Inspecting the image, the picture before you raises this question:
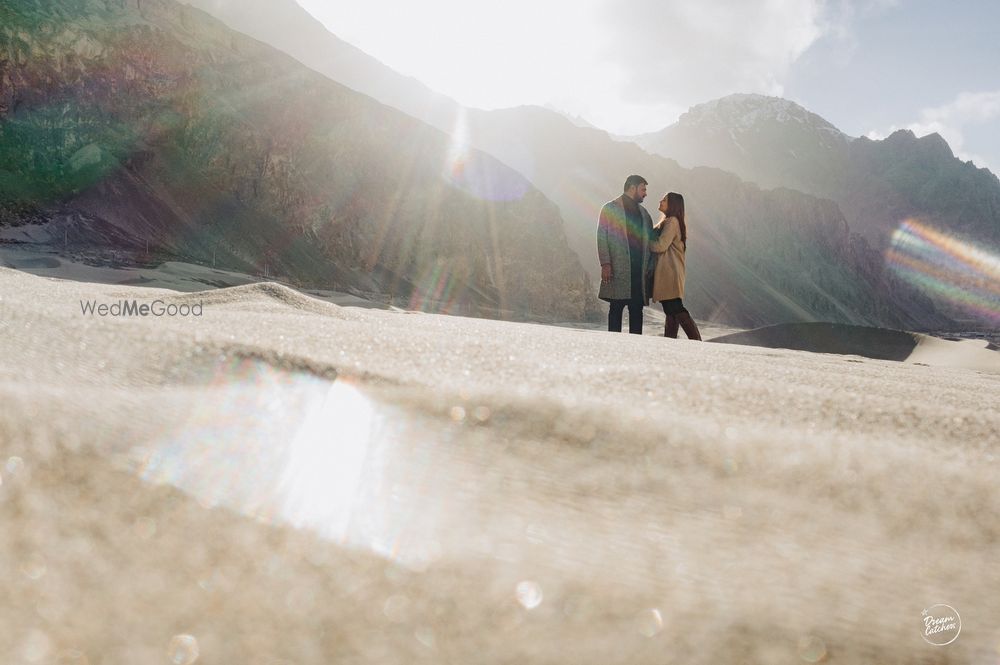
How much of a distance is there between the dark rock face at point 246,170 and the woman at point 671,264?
702 inches

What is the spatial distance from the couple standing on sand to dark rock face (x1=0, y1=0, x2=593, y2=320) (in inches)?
689

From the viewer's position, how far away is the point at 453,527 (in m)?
0.44

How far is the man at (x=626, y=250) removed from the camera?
4.48 meters

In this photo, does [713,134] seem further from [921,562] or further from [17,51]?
[921,562]

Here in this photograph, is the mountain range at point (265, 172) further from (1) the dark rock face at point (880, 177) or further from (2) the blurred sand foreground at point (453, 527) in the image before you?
(1) the dark rock face at point (880, 177)

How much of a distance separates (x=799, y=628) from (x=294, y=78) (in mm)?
25424

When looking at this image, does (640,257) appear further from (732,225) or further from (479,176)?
(732,225)

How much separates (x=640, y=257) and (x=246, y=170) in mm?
20388

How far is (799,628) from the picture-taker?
35 centimetres

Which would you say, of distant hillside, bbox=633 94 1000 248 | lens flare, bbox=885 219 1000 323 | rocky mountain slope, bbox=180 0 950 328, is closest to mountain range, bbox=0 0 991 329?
rocky mountain slope, bbox=180 0 950 328

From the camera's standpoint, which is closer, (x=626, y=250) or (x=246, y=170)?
(x=626, y=250)

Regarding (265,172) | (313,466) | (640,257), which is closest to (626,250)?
(640,257)

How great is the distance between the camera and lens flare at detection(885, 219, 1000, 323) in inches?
2817

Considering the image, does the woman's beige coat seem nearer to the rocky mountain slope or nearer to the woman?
the woman
